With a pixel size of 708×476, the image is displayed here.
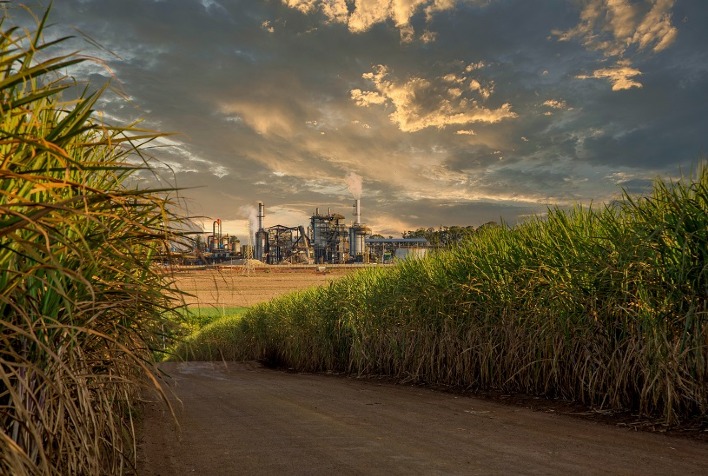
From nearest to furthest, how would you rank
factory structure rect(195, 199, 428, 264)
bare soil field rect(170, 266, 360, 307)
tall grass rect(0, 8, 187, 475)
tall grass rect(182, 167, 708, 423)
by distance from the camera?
tall grass rect(0, 8, 187, 475), bare soil field rect(170, 266, 360, 307), tall grass rect(182, 167, 708, 423), factory structure rect(195, 199, 428, 264)

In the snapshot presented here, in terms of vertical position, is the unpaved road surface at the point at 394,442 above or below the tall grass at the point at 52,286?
below

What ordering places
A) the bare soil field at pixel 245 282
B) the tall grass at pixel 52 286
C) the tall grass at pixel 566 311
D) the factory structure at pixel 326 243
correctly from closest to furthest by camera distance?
the tall grass at pixel 52 286, the bare soil field at pixel 245 282, the tall grass at pixel 566 311, the factory structure at pixel 326 243

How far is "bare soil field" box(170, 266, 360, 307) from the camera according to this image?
15.1 feet

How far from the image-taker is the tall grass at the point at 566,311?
7020 millimetres

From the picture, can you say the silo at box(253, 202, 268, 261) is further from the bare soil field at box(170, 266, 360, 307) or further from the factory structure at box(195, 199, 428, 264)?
the bare soil field at box(170, 266, 360, 307)

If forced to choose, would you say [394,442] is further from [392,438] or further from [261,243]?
[261,243]

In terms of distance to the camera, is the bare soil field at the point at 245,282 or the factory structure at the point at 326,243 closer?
the bare soil field at the point at 245,282

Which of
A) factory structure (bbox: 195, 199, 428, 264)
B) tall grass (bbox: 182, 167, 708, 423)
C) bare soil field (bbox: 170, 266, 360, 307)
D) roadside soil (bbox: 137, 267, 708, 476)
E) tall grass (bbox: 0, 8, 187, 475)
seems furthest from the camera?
factory structure (bbox: 195, 199, 428, 264)

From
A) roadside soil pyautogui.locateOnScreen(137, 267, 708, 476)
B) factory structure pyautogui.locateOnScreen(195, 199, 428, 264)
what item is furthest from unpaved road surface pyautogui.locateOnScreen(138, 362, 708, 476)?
factory structure pyautogui.locateOnScreen(195, 199, 428, 264)

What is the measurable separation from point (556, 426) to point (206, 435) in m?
3.83

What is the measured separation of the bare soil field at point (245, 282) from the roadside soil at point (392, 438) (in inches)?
1.7

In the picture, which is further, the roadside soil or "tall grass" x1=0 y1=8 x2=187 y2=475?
the roadside soil

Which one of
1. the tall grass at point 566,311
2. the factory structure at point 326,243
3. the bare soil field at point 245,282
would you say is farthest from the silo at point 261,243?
the tall grass at point 566,311

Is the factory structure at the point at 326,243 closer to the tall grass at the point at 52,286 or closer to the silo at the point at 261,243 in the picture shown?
the silo at the point at 261,243
